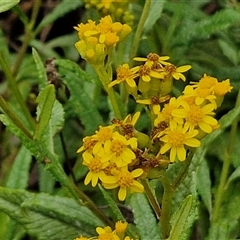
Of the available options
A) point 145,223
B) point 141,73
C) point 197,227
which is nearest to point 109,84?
point 141,73

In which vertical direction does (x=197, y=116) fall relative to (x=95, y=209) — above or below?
above

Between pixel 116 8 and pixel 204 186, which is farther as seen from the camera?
pixel 116 8

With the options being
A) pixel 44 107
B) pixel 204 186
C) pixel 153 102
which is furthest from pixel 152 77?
pixel 204 186

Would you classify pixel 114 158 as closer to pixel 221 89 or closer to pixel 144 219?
pixel 221 89

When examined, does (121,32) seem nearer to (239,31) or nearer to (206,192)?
(206,192)

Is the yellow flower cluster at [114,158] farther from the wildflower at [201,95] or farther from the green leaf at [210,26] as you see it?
the green leaf at [210,26]

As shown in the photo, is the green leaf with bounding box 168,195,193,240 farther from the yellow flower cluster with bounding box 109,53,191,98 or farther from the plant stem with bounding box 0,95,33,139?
the plant stem with bounding box 0,95,33,139

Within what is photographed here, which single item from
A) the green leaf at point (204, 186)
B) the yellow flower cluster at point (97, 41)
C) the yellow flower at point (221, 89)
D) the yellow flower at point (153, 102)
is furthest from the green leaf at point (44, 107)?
the green leaf at point (204, 186)
